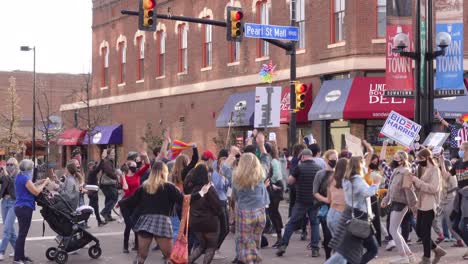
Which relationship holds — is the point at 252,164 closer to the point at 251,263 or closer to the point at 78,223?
the point at 251,263

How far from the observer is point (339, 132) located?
2683 cm

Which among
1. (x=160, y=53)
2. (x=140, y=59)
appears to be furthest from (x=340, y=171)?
(x=140, y=59)

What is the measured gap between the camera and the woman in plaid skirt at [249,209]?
37.5ft

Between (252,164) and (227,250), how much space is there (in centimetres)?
332

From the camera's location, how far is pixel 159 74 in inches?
1598

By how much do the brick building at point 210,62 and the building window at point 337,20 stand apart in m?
0.04

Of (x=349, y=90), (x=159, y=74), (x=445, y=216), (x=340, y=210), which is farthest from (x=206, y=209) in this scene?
(x=159, y=74)

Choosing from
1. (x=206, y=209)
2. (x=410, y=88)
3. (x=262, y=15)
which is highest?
(x=262, y=15)

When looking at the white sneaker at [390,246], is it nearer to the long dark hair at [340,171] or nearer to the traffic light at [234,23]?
the long dark hair at [340,171]

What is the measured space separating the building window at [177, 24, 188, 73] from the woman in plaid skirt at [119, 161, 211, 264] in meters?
Result: 27.7

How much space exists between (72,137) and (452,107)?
28630mm

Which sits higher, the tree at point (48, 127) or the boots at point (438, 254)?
the tree at point (48, 127)

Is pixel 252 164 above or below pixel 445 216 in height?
above

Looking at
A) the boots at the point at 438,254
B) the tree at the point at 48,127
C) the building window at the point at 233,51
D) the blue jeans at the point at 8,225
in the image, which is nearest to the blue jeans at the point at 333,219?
the boots at the point at 438,254
